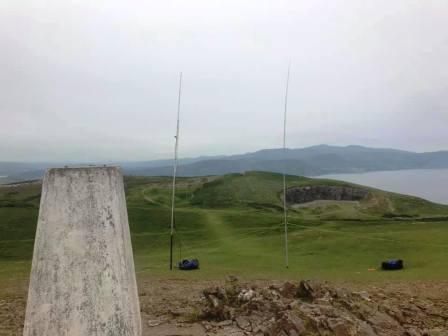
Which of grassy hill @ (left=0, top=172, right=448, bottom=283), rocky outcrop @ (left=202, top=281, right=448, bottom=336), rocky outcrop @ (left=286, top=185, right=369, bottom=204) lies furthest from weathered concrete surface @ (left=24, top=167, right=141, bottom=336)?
rocky outcrop @ (left=286, top=185, right=369, bottom=204)

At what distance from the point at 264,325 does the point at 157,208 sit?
4892 cm

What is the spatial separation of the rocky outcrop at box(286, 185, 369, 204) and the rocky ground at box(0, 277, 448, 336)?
72231mm

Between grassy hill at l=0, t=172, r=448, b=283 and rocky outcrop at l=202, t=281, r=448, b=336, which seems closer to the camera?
rocky outcrop at l=202, t=281, r=448, b=336

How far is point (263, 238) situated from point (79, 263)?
3377 cm

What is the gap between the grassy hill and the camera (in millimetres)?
24127

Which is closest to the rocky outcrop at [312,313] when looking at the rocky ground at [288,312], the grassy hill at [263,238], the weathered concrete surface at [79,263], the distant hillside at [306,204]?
the rocky ground at [288,312]

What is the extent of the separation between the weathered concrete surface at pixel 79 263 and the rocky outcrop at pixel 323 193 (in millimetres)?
80816

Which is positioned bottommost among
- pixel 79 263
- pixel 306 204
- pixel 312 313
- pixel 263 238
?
pixel 306 204

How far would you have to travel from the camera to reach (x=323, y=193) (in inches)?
3548

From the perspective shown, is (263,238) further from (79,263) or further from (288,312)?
(79,263)

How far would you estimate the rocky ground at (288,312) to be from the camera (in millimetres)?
10828

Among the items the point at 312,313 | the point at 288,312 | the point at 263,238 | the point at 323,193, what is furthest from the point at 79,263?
the point at 323,193

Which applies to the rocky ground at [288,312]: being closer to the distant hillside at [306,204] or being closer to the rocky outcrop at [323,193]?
the distant hillside at [306,204]

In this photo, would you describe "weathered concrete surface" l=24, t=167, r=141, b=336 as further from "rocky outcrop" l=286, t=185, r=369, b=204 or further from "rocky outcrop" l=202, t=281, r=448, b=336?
"rocky outcrop" l=286, t=185, r=369, b=204
